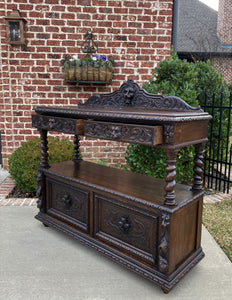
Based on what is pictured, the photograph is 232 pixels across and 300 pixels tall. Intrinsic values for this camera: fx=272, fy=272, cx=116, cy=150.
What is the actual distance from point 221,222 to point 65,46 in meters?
3.49

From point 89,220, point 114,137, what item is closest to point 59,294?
point 89,220

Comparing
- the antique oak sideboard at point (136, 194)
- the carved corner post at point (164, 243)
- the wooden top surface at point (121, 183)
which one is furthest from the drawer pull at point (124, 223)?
the carved corner post at point (164, 243)

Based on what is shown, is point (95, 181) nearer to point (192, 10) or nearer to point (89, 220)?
point (89, 220)

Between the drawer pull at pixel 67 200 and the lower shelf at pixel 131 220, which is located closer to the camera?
the lower shelf at pixel 131 220

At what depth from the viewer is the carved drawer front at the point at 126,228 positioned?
2049mm

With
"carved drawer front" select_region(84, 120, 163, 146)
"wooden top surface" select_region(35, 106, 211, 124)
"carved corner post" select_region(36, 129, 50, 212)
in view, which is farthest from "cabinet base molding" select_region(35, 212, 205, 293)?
"wooden top surface" select_region(35, 106, 211, 124)

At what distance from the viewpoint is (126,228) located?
7.14 ft

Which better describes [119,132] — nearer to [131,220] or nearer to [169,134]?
[169,134]

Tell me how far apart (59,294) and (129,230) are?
686 mm

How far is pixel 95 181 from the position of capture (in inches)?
98.3

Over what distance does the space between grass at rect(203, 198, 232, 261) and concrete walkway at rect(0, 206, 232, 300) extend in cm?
10

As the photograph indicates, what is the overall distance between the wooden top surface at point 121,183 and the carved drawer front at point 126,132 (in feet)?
1.55

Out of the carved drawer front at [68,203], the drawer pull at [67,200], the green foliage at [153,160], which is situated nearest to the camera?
the carved drawer front at [68,203]

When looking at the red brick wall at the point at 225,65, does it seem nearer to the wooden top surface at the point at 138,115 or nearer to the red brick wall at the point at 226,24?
the red brick wall at the point at 226,24
